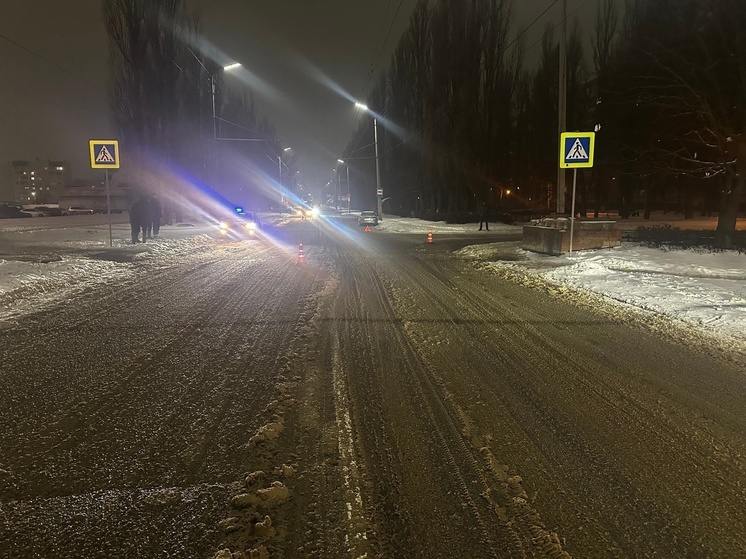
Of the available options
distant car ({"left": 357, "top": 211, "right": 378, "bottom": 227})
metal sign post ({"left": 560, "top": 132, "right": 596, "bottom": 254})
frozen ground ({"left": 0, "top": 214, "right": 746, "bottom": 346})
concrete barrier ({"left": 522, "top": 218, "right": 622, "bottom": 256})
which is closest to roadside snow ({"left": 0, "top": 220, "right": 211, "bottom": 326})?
frozen ground ({"left": 0, "top": 214, "right": 746, "bottom": 346})

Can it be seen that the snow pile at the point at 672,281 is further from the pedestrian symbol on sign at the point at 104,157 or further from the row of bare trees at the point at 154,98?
the row of bare trees at the point at 154,98

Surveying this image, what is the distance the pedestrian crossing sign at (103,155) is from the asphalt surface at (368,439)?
→ 34.0ft

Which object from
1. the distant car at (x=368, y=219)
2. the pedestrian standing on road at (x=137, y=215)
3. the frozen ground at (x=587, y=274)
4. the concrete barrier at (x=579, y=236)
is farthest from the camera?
the distant car at (x=368, y=219)

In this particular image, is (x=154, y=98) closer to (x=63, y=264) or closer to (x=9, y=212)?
(x=63, y=264)

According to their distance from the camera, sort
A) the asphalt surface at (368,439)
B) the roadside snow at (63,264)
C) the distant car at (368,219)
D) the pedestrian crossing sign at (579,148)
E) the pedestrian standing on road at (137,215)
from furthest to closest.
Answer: the distant car at (368,219)
the pedestrian standing on road at (137,215)
the pedestrian crossing sign at (579,148)
the roadside snow at (63,264)
the asphalt surface at (368,439)

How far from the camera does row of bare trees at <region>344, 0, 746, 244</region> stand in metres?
16.9

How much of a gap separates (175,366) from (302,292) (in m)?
4.79

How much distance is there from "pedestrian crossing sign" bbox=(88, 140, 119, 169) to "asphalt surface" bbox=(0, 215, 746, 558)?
34.0ft

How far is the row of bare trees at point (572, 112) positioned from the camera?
666 inches

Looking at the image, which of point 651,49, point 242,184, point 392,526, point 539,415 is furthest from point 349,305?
point 242,184

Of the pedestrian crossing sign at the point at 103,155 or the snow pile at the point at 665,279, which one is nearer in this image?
the snow pile at the point at 665,279

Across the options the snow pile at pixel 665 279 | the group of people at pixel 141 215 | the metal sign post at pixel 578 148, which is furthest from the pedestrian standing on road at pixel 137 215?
the metal sign post at pixel 578 148

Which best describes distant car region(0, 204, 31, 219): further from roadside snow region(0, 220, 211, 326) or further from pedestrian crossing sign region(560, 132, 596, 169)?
pedestrian crossing sign region(560, 132, 596, 169)

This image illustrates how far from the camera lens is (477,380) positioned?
518 cm
